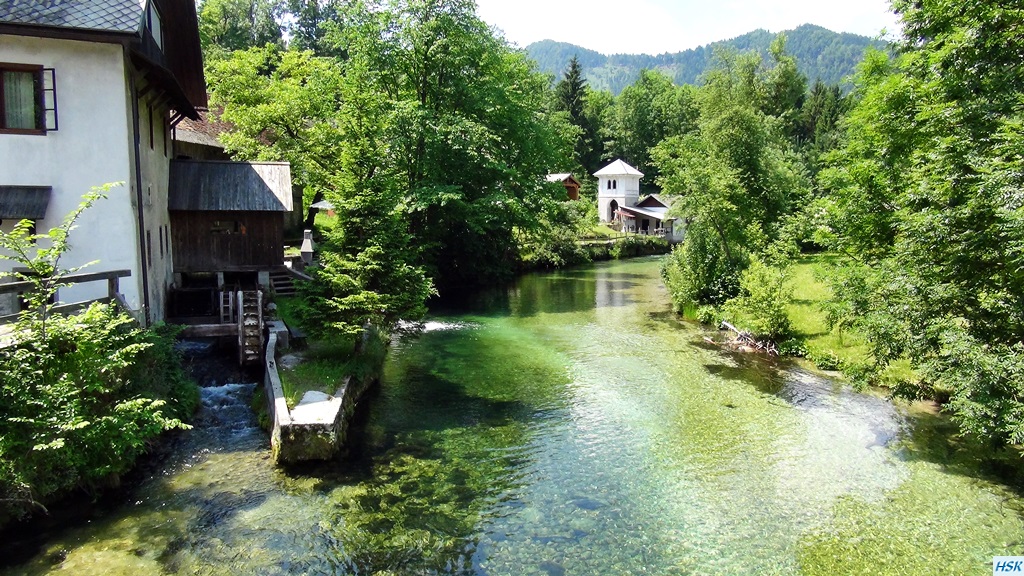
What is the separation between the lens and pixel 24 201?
1433cm

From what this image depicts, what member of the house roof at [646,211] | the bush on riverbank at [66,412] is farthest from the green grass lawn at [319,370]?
the house roof at [646,211]

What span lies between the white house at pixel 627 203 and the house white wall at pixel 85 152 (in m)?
59.2

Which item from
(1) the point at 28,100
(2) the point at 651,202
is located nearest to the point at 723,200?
(1) the point at 28,100

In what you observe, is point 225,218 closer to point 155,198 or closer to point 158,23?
point 155,198

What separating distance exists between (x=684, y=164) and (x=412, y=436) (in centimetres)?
2132

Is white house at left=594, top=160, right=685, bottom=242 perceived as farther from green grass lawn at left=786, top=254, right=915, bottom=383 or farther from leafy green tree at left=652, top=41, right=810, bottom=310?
green grass lawn at left=786, top=254, right=915, bottom=383

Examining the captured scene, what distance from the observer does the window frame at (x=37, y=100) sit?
1424 cm

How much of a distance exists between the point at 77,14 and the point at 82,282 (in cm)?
588

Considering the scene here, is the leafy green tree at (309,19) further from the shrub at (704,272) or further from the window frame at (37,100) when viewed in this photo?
the window frame at (37,100)

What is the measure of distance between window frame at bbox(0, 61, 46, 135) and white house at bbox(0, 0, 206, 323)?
0.02 m

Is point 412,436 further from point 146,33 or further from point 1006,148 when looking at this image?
point 1006,148

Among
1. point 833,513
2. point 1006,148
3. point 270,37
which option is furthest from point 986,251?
point 270,37

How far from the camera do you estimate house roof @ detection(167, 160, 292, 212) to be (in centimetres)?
2070

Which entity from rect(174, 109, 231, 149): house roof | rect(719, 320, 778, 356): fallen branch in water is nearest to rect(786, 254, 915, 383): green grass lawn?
rect(719, 320, 778, 356): fallen branch in water
